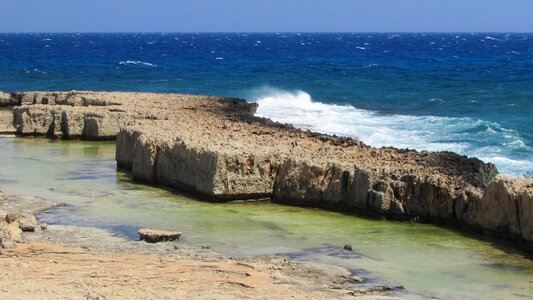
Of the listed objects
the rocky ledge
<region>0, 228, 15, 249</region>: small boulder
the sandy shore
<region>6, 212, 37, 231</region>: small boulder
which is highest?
the rocky ledge

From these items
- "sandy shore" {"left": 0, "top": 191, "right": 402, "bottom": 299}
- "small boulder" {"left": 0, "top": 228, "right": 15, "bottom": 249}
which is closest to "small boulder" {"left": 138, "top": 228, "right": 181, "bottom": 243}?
"sandy shore" {"left": 0, "top": 191, "right": 402, "bottom": 299}

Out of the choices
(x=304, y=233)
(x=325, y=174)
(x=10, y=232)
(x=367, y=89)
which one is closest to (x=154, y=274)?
(x=10, y=232)

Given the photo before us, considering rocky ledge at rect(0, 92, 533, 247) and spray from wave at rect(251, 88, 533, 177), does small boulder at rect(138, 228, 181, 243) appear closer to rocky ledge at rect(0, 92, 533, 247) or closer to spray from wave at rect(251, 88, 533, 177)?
rocky ledge at rect(0, 92, 533, 247)

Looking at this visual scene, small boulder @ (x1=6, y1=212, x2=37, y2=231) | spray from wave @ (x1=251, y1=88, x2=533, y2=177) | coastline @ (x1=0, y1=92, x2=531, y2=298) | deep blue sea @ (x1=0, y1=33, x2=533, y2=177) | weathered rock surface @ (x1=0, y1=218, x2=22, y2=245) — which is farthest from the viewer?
deep blue sea @ (x1=0, y1=33, x2=533, y2=177)

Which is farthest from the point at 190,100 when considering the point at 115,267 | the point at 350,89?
the point at 350,89

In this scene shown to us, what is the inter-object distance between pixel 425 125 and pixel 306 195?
16.4 m

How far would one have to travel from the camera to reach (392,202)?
15.5m

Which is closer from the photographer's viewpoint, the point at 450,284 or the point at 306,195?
the point at 450,284

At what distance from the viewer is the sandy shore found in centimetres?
1073

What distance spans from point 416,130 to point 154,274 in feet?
66.2

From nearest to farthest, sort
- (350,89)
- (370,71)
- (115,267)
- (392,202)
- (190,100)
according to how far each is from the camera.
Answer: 1. (115,267)
2. (392,202)
3. (190,100)
4. (350,89)
5. (370,71)

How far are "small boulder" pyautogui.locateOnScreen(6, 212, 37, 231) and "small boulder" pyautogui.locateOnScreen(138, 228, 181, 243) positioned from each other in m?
1.54

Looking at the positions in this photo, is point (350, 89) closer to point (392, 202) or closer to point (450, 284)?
point (392, 202)

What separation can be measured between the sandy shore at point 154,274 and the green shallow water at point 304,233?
25.2 inches
